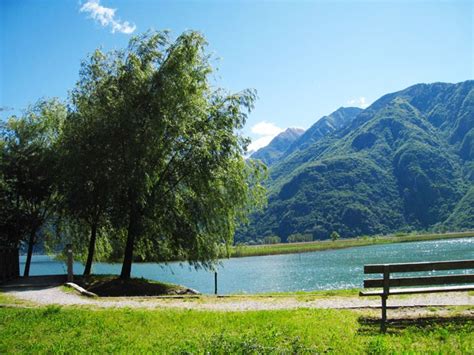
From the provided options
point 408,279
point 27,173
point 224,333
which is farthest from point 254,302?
point 27,173

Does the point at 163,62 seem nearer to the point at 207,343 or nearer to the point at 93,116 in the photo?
the point at 93,116

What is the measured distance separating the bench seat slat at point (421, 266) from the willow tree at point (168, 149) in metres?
14.2

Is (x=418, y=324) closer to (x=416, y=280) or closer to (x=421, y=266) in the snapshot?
(x=416, y=280)

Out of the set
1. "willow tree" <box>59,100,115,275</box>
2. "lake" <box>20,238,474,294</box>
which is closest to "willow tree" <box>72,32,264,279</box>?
"willow tree" <box>59,100,115,275</box>

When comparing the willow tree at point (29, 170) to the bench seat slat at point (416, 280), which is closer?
the bench seat slat at point (416, 280)

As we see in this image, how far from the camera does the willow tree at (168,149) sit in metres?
23.3

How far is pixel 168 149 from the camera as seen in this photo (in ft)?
80.5

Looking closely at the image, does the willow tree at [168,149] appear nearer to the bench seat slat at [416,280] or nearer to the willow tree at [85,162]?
the willow tree at [85,162]

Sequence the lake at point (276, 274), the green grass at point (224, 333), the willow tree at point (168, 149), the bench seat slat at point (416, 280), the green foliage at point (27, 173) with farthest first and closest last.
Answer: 1. the lake at point (276, 274)
2. the green foliage at point (27, 173)
3. the willow tree at point (168, 149)
4. the bench seat slat at point (416, 280)
5. the green grass at point (224, 333)

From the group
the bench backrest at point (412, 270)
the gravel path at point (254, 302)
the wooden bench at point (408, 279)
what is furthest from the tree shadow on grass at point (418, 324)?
the gravel path at point (254, 302)

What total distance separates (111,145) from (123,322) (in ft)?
44.3

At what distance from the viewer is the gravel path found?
45.0 ft

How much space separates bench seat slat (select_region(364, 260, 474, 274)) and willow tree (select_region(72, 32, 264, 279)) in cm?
1419

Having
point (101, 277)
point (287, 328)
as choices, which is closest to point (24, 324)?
point (287, 328)
